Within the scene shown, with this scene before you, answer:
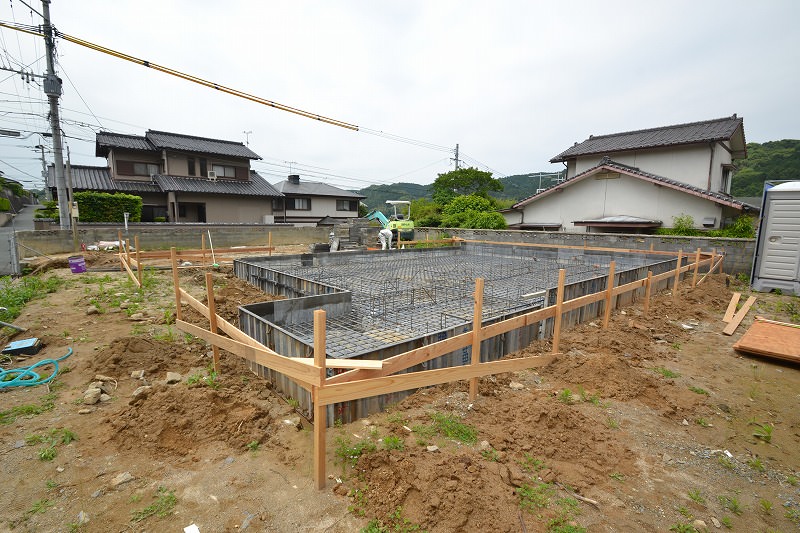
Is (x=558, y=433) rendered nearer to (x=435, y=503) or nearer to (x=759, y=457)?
(x=435, y=503)

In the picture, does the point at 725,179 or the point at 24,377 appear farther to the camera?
the point at 725,179

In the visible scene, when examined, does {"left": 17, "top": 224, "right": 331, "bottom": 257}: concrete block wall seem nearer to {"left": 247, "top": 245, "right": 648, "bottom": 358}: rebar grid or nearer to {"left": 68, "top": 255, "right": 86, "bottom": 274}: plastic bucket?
{"left": 68, "top": 255, "right": 86, "bottom": 274}: plastic bucket

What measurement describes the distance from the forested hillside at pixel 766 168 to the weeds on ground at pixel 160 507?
38.7 m

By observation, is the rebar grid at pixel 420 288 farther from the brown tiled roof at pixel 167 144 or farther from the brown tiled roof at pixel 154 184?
the brown tiled roof at pixel 167 144

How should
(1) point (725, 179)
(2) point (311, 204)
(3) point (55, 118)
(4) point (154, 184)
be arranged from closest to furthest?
(3) point (55, 118) < (1) point (725, 179) < (4) point (154, 184) < (2) point (311, 204)

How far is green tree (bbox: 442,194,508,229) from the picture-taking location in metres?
19.7

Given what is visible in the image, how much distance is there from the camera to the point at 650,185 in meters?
15.1

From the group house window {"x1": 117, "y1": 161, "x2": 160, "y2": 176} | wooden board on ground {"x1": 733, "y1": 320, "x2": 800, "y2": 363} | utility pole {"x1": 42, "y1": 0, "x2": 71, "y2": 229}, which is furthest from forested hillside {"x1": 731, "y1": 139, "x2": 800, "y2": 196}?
house window {"x1": 117, "y1": 161, "x2": 160, "y2": 176}

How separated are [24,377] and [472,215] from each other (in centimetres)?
1893

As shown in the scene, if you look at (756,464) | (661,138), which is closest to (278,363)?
(756,464)

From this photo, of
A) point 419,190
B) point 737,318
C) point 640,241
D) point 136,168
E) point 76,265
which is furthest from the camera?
point 419,190

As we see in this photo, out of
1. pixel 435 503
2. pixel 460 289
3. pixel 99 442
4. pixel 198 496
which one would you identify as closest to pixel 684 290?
pixel 460 289

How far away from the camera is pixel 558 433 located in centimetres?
315

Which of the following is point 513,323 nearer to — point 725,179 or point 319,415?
point 319,415
